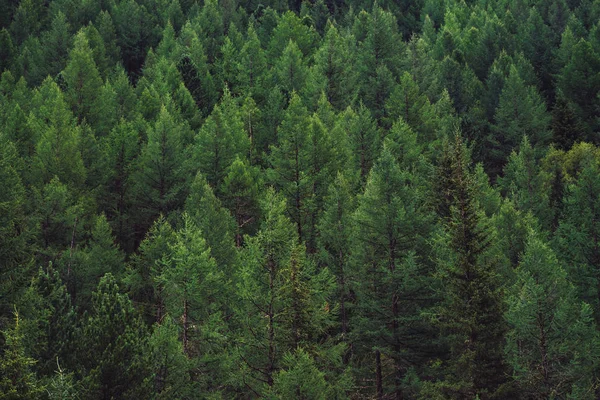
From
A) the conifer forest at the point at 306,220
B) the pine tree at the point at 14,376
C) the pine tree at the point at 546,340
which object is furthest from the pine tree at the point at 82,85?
the pine tree at the point at 14,376

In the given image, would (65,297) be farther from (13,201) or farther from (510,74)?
(510,74)

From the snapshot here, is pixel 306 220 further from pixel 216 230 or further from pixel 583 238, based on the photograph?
pixel 583 238

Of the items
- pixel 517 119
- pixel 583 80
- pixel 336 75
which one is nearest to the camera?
pixel 517 119

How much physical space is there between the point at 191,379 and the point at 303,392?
7811 mm

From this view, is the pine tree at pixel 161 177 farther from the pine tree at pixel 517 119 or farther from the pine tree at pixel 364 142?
the pine tree at pixel 517 119

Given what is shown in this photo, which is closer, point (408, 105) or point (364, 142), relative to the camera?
point (364, 142)

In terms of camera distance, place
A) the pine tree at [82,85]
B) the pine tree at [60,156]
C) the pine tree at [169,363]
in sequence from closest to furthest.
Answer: the pine tree at [169,363] → the pine tree at [60,156] → the pine tree at [82,85]

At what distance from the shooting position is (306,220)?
129ft

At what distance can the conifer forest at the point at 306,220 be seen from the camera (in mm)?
24594

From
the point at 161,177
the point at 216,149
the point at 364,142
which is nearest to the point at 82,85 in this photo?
the point at 216,149

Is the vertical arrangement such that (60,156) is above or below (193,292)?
below

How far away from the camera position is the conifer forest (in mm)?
24594

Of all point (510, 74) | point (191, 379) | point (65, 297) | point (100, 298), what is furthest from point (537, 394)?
point (510, 74)

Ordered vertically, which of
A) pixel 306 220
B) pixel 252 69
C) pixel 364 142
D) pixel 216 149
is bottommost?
pixel 252 69
